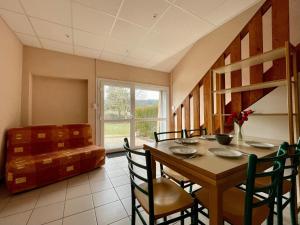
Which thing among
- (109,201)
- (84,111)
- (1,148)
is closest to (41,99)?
(84,111)

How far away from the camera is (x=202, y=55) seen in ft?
11.3

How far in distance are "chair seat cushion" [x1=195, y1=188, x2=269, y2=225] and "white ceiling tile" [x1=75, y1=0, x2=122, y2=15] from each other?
7.84 ft

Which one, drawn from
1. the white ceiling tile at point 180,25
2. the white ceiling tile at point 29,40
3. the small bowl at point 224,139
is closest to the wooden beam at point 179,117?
the white ceiling tile at point 180,25

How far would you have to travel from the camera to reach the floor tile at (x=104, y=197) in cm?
177

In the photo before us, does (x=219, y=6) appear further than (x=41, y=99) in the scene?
No

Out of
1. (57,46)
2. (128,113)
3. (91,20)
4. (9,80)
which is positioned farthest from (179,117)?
(9,80)

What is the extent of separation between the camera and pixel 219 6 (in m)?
2.03

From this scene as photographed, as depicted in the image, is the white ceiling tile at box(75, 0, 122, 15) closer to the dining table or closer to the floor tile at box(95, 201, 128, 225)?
the dining table

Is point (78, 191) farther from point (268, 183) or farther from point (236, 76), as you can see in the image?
point (236, 76)

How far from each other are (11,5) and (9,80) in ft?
3.62

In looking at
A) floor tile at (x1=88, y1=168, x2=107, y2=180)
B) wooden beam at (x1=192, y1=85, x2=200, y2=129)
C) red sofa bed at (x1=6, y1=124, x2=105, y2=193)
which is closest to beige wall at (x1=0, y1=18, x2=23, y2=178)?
red sofa bed at (x1=6, y1=124, x2=105, y2=193)

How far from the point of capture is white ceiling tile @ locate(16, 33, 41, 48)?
251 cm

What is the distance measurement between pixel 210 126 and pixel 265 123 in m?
0.82

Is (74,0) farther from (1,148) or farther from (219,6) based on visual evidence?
(1,148)
